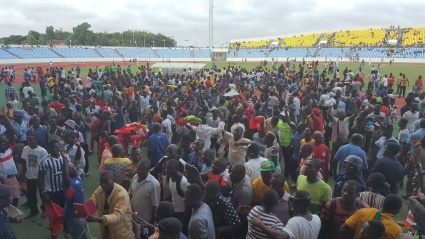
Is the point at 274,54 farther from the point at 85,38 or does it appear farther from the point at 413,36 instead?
the point at 85,38

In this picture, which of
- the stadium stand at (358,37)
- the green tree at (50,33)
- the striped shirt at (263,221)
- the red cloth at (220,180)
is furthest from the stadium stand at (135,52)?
the striped shirt at (263,221)

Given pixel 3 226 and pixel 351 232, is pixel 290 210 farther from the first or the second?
pixel 3 226

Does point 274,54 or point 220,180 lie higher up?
point 274,54

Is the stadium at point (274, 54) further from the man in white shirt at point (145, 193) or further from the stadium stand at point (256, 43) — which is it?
the man in white shirt at point (145, 193)

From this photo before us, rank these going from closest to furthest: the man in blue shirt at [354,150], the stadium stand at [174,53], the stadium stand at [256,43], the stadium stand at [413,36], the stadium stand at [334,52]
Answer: the man in blue shirt at [354,150]
the stadium stand at [334,52]
the stadium stand at [413,36]
the stadium stand at [174,53]
the stadium stand at [256,43]

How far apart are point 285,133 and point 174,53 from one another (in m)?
68.1

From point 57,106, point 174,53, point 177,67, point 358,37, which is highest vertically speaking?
point 358,37

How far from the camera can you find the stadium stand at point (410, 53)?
2057 inches

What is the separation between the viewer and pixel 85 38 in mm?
88062

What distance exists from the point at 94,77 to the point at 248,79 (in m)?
8.76

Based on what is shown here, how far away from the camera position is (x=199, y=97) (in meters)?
13.1

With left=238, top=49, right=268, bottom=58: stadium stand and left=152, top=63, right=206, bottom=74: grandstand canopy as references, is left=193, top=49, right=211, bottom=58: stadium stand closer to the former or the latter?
left=238, top=49, right=268, bottom=58: stadium stand

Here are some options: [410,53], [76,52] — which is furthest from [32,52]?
[410,53]

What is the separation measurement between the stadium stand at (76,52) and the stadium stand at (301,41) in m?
40.8
